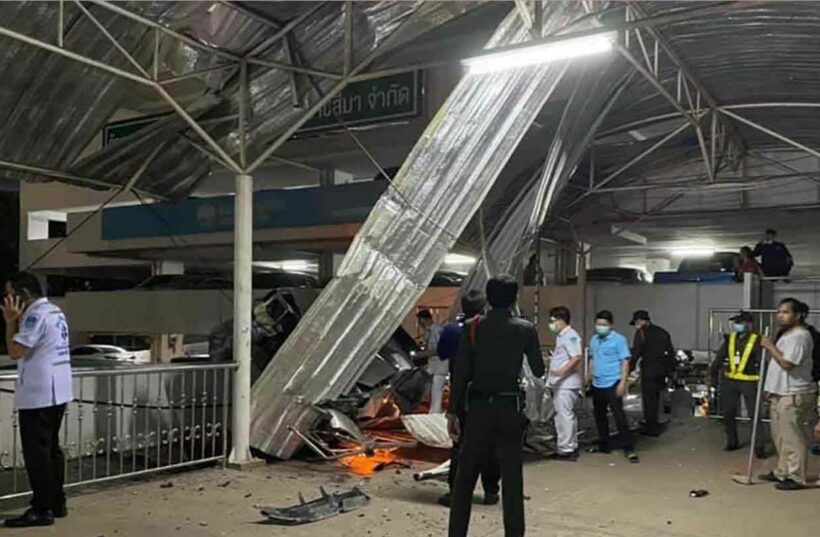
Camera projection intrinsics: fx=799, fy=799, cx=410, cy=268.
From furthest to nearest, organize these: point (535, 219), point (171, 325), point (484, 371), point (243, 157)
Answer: point (171, 325), point (535, 219), point (243, 157), point (484, 371)

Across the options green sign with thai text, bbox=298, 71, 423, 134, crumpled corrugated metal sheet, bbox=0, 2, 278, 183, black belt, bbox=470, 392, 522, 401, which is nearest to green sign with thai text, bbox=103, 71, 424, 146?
green sign with thai text, bbox=298, 71, 423, 134

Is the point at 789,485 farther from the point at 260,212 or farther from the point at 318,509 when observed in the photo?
the point at 260,212

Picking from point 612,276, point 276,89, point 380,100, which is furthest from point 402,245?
point 612,276

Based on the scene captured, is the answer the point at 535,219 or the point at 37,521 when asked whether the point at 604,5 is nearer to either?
the point at 535,219

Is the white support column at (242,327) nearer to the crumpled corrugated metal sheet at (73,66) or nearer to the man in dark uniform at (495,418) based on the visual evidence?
the crumpled corrugated metal sheet at (73,66)

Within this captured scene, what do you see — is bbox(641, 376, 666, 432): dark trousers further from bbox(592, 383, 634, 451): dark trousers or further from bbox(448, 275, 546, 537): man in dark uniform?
bbox(448, 275, 546, 537): man in dark uniform

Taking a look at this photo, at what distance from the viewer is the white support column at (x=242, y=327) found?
6922 mm

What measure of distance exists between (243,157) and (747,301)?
21.3 feet

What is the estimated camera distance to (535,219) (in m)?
7.93

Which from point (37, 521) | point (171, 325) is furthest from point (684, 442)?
point (171, 325)

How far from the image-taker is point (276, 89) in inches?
282

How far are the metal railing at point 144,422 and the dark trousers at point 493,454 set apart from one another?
3.28 m

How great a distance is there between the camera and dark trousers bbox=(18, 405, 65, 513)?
16.0ft

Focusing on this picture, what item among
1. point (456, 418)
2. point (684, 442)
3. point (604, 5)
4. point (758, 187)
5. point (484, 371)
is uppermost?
point (604, 5)
